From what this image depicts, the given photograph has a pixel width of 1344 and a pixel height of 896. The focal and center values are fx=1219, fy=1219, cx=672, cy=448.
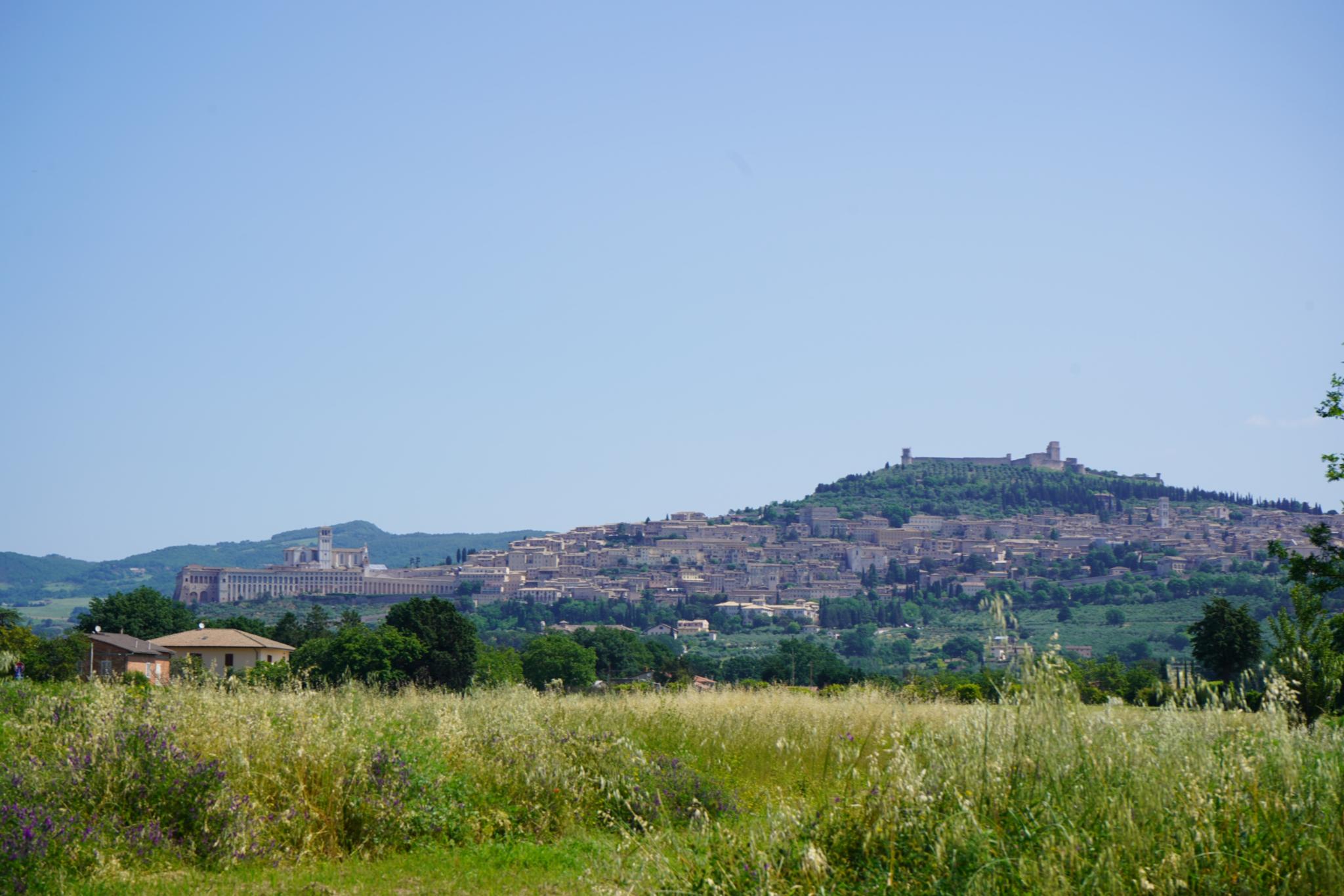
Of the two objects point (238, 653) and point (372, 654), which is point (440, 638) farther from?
point (238, 653)

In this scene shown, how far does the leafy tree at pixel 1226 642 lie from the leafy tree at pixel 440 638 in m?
19.6

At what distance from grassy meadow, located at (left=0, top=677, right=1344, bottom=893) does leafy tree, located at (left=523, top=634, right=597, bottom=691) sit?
112 ft

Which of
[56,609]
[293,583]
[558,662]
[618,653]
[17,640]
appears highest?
[17,640]

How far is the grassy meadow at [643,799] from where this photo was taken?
3.88 metres

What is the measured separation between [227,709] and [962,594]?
13276cm

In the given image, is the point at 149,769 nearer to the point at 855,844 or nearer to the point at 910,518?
the point at 855,844

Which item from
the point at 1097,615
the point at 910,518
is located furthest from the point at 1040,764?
the point at 910,518

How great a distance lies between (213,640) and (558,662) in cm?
1186

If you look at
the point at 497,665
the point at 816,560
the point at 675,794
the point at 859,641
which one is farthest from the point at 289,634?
the point at 816,560

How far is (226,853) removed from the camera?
5316 mm

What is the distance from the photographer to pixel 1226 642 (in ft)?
70.4

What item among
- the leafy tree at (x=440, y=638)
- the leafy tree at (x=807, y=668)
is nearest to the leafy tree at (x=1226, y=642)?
the leafy tree at (x=807, y=668)

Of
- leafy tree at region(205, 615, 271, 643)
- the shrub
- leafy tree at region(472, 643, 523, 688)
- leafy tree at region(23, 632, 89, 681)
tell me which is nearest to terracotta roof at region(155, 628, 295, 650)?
leafy tree at region(23, 632, 89, 681)

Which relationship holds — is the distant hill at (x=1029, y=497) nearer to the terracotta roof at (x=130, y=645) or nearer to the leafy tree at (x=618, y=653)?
the leafy tree at (x=618, y=653)
